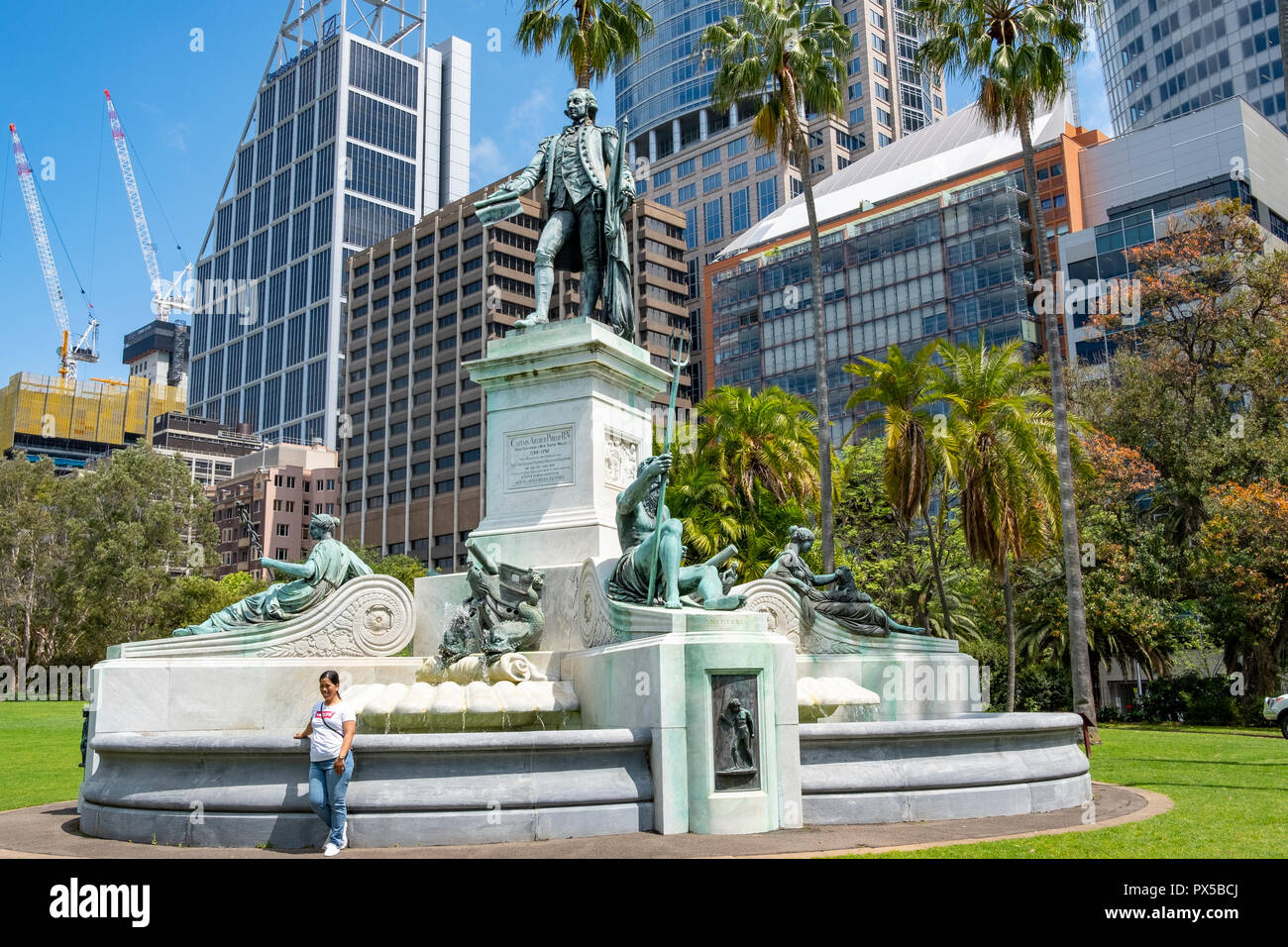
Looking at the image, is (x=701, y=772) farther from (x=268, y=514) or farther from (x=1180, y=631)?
(x=268, y=514)

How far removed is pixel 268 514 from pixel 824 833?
144304 mm

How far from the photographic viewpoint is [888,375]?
31.8 meters

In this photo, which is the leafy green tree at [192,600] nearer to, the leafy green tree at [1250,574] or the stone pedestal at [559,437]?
the leafy green tree at [1250,574]

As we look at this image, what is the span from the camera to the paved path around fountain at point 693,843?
816 centimetres

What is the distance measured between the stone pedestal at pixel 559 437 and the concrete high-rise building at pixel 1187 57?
127m

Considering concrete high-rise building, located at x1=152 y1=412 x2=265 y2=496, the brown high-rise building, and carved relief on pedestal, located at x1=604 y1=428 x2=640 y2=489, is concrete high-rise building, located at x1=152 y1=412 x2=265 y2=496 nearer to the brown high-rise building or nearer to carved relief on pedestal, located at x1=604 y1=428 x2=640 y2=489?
the brown high-rise building

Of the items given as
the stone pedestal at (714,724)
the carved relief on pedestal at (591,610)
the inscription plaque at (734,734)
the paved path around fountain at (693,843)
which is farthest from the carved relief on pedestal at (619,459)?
the paved path around fountain at (693,843)

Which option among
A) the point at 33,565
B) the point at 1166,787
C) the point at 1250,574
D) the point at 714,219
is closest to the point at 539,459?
the point at 1166,787

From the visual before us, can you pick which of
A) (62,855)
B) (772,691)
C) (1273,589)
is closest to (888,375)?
(1273,589)

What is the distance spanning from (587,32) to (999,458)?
47.3ft

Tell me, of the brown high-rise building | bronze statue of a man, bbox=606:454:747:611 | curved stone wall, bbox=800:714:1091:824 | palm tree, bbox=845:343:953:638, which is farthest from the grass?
the brown high-rise building

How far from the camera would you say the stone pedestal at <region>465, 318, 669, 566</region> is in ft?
43.9

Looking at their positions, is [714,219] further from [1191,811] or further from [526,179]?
[1191,811]

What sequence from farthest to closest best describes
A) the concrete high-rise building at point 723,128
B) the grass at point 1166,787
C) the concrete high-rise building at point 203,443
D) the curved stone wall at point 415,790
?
the concrete high-rise building at point 203,443
the concrete high-rise building at point 723,128
the curved stone wall at point 415,790
the grass at point 1166,787
